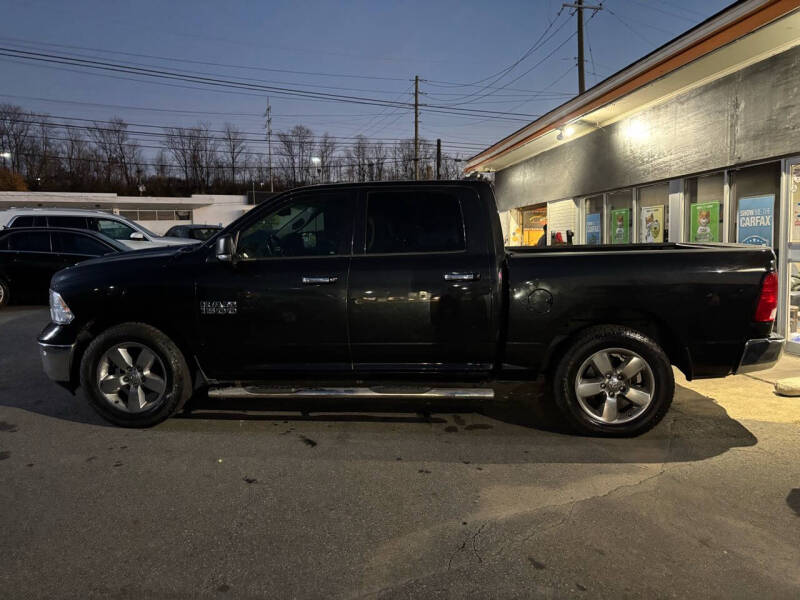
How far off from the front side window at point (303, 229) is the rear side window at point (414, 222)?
0.71 ft

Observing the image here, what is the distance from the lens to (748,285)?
4.11m

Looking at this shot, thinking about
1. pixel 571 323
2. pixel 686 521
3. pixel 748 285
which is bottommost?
pixel 686 521

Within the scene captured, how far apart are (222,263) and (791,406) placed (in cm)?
517

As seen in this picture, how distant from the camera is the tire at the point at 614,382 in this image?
167 inches

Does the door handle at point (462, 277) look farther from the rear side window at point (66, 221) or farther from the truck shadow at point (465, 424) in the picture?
the rear side window at point (66, 221)

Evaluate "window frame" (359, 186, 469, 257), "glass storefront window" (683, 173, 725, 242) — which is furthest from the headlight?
"glass storefront window" (683, 173, 725, 242)

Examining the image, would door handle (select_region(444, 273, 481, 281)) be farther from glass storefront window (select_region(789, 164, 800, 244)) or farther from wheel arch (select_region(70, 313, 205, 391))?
glass storefront window (select_region(789, 164, 800, 244))

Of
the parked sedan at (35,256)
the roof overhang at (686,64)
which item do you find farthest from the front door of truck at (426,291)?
the parked sedan at (35,256)

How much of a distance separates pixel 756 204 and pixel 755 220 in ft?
0.72

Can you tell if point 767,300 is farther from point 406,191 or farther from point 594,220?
point 594,220

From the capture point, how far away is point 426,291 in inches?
171

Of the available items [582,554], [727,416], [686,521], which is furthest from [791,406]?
[582,554]

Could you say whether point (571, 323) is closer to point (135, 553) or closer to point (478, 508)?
point (478, 508)

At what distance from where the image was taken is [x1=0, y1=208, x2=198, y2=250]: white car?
13.7m
